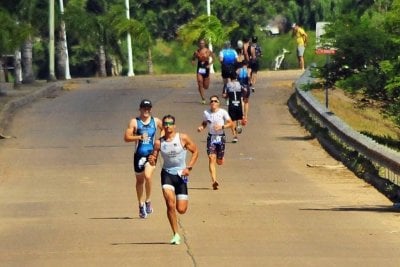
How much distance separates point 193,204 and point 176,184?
378cm

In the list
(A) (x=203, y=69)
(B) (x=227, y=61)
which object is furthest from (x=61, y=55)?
(B) (x=227, y=61)

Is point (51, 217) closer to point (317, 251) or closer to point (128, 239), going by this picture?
point (128, 239)

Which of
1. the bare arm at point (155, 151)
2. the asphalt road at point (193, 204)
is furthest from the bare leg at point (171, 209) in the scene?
the bare arm at point (155, 151)

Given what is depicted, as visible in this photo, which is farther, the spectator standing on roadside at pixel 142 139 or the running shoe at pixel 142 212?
the spectator standing on roadside at pixel 142 139

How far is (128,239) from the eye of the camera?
1584 cm

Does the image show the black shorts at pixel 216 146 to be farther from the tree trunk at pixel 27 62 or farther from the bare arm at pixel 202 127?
the tree trunk at pixel 27 62

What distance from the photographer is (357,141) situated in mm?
23766

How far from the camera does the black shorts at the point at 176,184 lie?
52.3ft

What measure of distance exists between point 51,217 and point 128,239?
2.90m

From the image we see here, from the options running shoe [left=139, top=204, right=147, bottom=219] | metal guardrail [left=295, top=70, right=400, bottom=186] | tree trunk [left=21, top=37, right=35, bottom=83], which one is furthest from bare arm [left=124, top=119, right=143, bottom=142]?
tree trunk [left=21, top=37, right=35, bottom=83]

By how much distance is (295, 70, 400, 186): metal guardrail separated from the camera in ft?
66.4

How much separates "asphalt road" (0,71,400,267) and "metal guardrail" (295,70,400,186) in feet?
1.73

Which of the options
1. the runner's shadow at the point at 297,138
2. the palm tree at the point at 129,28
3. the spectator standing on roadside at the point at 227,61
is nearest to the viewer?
the runner's shadow at the point at 297,138

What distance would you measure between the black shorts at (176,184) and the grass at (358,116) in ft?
56.5
